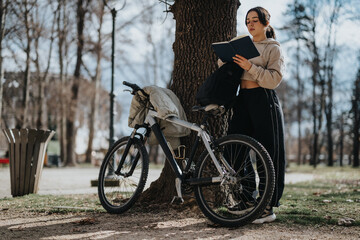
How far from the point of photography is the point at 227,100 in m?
3.83

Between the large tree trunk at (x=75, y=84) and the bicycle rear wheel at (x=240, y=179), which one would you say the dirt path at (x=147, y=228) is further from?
the large tree trunk at (x=75, y=84)

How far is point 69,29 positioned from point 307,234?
2106 cm

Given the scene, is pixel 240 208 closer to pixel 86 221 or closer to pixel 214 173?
pixel 214 173

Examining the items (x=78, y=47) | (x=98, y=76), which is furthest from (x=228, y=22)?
(x=98, y=76)

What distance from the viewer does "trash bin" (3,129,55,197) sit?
6223 millimetres

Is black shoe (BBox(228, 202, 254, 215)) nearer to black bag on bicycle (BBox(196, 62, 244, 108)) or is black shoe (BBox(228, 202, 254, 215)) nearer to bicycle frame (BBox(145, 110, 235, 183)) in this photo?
bicycle frame (BBox(145, 110, 235, 183))

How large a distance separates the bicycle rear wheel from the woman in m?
0.22

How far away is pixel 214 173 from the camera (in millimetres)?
3760

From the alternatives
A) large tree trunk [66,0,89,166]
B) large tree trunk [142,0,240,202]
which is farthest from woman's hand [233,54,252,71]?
large tree trunk [66,0,89,166]

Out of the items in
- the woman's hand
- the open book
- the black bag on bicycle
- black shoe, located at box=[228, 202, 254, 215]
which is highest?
the open book

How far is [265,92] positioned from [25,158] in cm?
411

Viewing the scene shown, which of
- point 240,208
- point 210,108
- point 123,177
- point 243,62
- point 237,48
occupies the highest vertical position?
point 237,48

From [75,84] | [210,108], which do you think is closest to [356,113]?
[75,84]

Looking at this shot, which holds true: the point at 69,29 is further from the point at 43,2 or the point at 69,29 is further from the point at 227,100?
the point at 227,100
